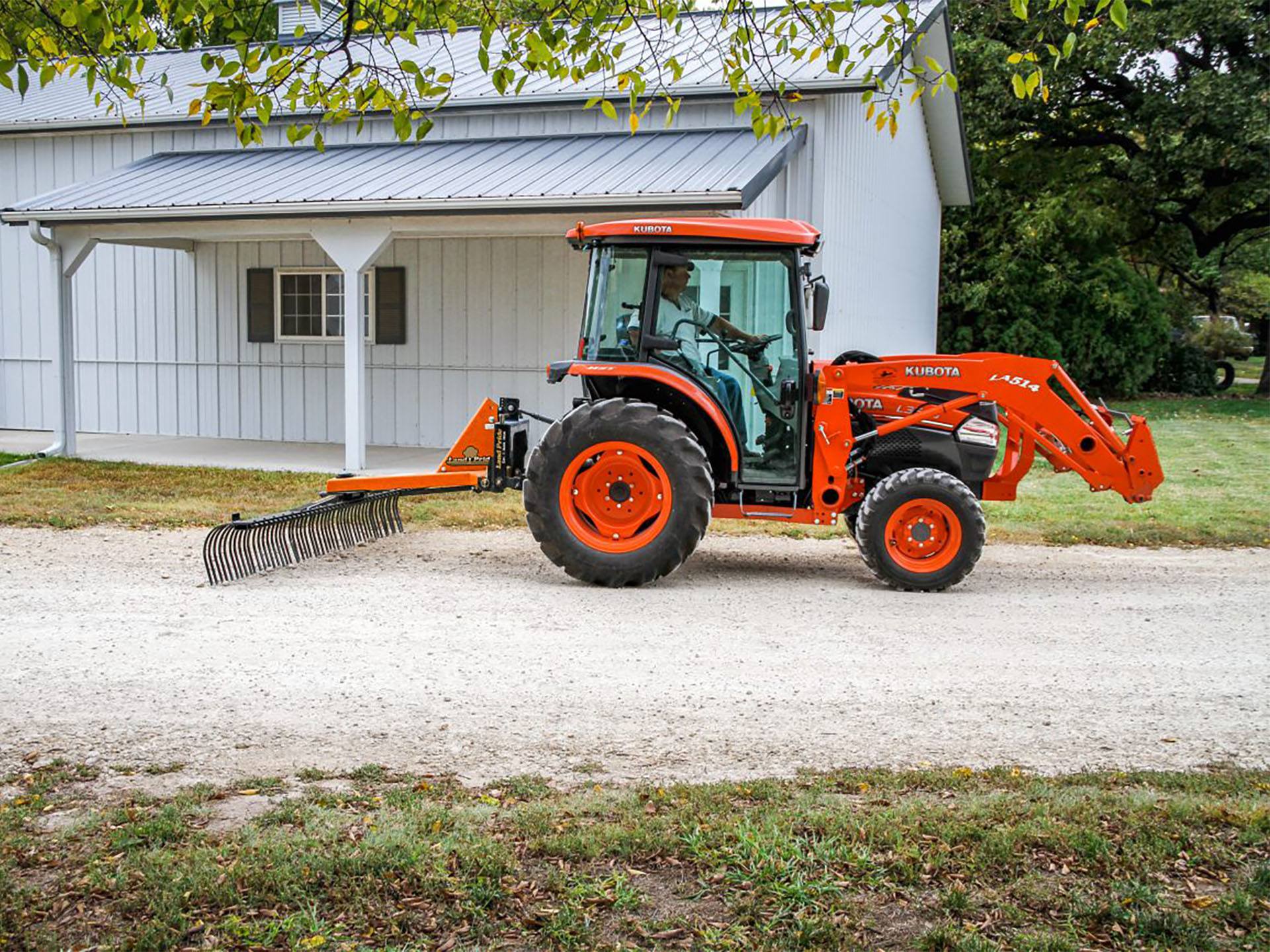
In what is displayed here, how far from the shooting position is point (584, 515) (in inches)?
346

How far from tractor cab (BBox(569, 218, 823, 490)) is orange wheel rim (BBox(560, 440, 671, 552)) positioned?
1.57 ft

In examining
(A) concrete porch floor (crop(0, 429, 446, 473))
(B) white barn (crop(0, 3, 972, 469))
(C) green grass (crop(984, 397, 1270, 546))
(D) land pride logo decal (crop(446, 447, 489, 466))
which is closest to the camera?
(D) land pride logo decal (crop(446, 447, 489, 466))

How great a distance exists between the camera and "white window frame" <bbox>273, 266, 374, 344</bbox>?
1705cm

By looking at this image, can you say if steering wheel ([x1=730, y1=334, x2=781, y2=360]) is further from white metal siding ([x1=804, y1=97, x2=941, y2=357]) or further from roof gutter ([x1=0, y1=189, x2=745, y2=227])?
white metal siding ([x1=804, y1=97, x2=941, y2=357])

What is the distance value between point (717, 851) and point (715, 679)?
2233 millimetres

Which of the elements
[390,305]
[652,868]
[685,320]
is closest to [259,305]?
[390,305]

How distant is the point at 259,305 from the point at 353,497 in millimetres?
8452

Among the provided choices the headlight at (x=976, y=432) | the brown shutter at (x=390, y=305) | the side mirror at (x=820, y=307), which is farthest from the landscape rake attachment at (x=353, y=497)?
the brown shutter at (x=390, y=305)

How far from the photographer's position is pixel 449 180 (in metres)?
14.0

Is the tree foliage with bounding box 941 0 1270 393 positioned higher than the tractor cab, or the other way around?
the tree foliage with bounding box 941 0 1270 393

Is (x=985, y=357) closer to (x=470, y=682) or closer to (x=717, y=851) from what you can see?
(x=470, y=682)

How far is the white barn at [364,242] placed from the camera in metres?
13.8

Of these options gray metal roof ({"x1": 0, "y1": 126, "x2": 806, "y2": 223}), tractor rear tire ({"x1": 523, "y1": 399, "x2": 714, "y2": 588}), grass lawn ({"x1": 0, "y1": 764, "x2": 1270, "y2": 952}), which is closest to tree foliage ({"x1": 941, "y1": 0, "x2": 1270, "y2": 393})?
gray metal roof ({"x1": 0, "y1": 126, "x2": 806, "y2": 223})

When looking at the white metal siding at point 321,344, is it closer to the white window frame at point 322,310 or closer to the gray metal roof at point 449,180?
the white window frame at point 322,310
